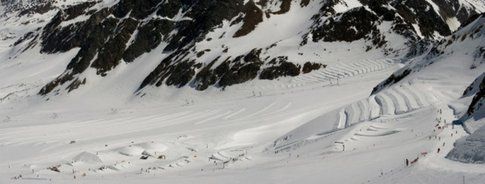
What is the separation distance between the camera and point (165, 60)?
3703 inches

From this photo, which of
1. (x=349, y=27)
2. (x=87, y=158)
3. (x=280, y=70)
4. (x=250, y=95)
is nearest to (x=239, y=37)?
(x=280, y=70)

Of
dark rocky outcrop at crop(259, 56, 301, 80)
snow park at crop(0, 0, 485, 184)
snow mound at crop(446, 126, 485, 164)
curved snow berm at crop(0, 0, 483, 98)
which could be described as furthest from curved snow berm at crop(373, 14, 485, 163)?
dark rocky outcrop at crop(259, 56, 301, 80)

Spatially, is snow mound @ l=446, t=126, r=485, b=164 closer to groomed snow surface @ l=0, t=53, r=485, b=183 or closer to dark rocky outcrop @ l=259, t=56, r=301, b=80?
groomed snow surface @ l=0, t=53, r=485, b=183

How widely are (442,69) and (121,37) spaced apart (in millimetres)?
77481

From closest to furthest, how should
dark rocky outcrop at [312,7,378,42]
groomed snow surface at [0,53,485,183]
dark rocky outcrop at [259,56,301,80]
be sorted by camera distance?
groomed snow surface at [0,53,485,183]
dark rocky outcrop at [259,56,301,80]
dark rocky outcrop at [312,7,378,42]

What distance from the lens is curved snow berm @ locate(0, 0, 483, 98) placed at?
79688 millimetres

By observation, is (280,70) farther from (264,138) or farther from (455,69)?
(455,69)

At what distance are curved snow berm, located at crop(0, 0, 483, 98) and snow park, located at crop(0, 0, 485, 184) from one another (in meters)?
0.26

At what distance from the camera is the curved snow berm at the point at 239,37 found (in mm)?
79688

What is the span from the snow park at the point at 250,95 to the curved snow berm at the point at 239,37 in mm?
262

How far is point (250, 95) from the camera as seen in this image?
243ft

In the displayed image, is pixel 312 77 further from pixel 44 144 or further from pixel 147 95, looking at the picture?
pixel 44 144

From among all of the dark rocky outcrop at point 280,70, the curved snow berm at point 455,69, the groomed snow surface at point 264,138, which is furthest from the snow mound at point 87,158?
the dark rocky outcrop at point 280,70

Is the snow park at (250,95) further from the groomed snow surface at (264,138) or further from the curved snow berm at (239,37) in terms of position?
the curved snow berm at (239,37)
